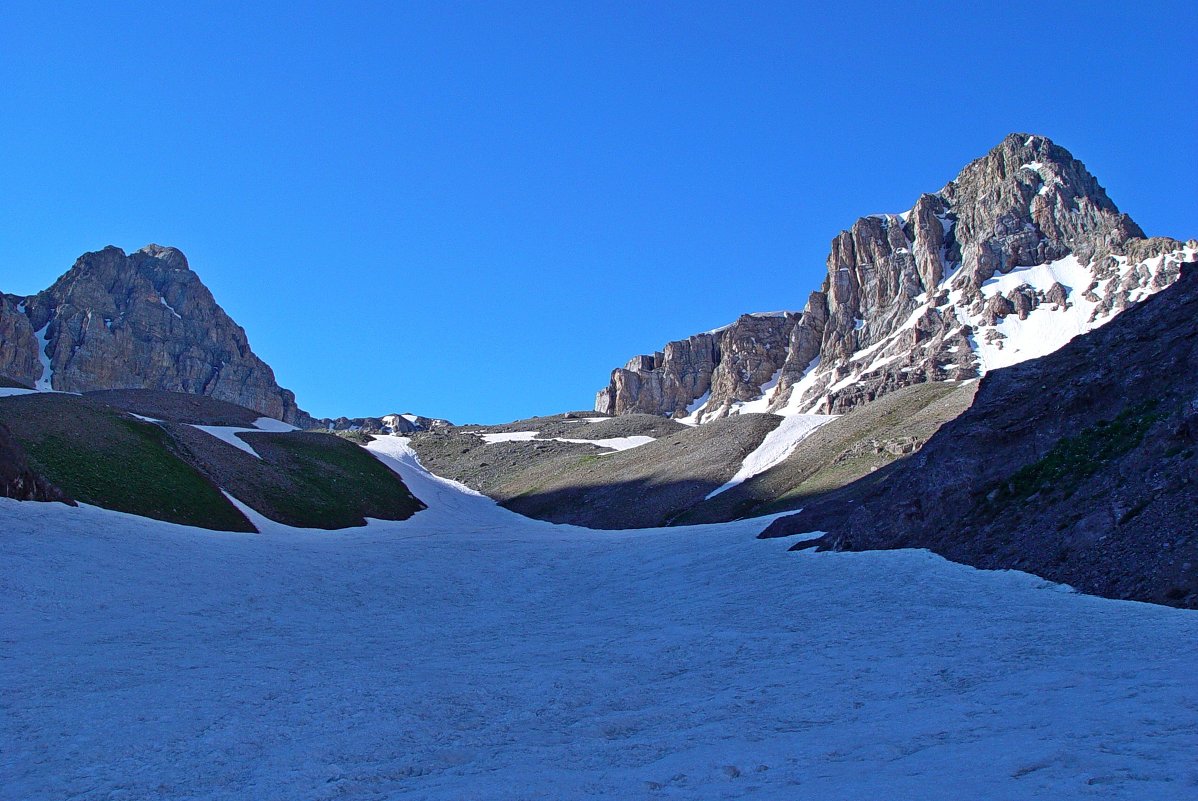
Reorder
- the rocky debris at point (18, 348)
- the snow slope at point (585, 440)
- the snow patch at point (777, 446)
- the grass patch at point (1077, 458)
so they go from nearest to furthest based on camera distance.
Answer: the grass patch at point (1077, 458)
the snow patch at point (777, 446)
the snow slope at point (585, 440)
the rocky debris at point (18, 348)

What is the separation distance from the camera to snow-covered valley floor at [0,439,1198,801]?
25.7 feet

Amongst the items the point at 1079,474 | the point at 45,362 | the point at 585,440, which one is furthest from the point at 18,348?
the point at 1079,474

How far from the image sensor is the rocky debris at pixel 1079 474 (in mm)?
16625

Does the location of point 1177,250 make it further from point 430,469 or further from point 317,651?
point 317,651

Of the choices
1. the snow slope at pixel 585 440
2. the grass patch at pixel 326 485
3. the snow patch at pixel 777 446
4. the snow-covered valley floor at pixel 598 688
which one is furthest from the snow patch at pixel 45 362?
the snow-covered valley floor at pixel 598 688

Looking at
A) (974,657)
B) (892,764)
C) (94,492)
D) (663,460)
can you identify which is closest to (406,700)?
(892,764)

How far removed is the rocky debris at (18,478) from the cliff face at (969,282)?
10275cm

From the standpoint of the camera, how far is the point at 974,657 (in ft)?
40.3

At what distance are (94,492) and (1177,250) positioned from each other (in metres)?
167

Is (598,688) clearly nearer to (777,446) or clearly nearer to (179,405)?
(777,446)

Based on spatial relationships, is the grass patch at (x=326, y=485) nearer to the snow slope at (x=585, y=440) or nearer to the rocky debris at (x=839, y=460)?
the rocky debris at (x=839, y=460)

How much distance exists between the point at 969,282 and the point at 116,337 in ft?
636

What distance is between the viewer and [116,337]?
175250mm

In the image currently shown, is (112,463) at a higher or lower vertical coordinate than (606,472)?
higher
